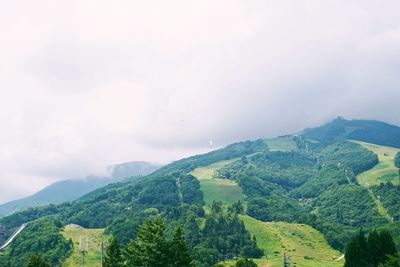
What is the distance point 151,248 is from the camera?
9281cm

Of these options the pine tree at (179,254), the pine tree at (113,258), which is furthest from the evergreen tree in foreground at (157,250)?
the pine tree at (113,258)

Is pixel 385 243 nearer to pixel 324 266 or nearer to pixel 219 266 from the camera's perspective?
pixel 219 266

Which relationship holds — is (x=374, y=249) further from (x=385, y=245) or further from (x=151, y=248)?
(x=151, y=248)

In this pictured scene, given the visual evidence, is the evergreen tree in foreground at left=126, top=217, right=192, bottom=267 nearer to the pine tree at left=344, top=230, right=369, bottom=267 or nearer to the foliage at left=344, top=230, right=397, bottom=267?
the pine tree at left=344, top=230, right=369, bottom=267

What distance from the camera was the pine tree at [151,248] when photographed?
92.8 m

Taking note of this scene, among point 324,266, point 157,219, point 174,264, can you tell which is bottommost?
point 324,266

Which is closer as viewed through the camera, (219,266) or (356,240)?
A: (219,266)

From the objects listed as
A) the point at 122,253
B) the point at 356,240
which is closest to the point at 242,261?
the point at 356,240

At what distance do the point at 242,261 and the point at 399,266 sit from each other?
194 ft

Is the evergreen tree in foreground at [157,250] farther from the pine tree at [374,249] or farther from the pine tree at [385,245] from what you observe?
the pine tree at [385,245]

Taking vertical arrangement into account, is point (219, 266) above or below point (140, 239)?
below

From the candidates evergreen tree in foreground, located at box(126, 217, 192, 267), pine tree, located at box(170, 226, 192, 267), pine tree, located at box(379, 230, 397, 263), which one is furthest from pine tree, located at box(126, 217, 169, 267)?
pine tree, located at box(379, 230, 397, 263)

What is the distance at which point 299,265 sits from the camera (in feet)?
650

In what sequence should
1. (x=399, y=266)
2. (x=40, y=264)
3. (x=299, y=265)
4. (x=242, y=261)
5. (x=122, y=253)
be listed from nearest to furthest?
1. (x=40, y=264)
2. (x=399, y=266)
3. (x=122, y=253)
4. (x=242, y=261)
5. (x=299, y=265)
